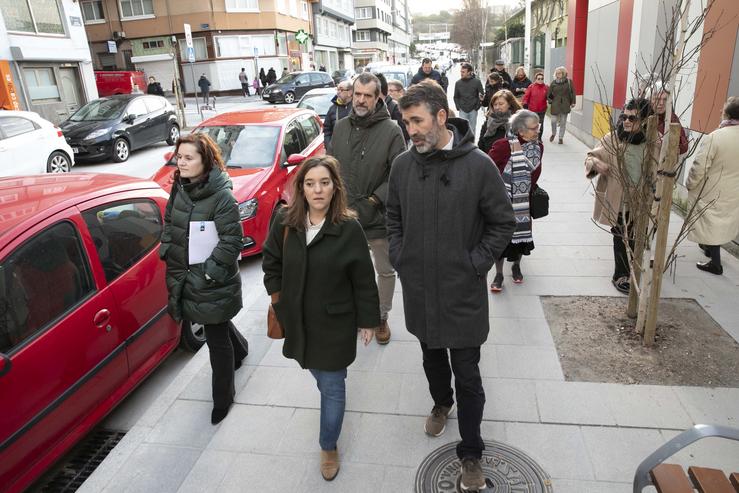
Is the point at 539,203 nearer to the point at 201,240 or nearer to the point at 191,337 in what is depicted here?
the point at 201,240

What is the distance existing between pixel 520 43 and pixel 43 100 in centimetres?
2345

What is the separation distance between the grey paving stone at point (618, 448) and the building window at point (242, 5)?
39.1 meters

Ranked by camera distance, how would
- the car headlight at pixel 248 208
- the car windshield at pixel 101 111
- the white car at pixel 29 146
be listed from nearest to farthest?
the car headlight at pixel 248 208, the white car at pixel 29 146, the car windshield at pixel 101 111

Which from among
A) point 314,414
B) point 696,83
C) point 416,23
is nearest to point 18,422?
point 314,414

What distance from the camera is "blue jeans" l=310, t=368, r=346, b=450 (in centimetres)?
296

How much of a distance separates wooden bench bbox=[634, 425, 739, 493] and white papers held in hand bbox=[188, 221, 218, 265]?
8.41ft

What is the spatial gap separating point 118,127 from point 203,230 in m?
12.4

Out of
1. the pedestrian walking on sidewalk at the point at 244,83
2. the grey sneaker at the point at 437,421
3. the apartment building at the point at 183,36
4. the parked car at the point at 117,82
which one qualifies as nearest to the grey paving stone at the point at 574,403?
the grey sneaker at the point at 437,421

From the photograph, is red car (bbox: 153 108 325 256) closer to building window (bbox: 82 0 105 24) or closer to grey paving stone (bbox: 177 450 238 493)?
grey paving stone (bbox: 177 450 238 493)

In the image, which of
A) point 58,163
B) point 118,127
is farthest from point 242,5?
point 58,163

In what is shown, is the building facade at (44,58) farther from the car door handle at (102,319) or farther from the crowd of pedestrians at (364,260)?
the crowd of pedestrians at (364,260)

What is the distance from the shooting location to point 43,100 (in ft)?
65.9

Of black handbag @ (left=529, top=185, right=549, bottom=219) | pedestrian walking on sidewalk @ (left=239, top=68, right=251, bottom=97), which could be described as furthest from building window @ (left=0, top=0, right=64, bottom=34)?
black handbag @ (left=529, top=185, right=549, bottom=219)

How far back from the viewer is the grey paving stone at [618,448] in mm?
2904
